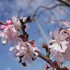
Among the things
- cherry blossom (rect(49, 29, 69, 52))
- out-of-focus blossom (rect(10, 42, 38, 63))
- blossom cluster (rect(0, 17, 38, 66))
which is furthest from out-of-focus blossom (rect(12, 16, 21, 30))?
cherry blossom (rect(49, 29, 69, 52))

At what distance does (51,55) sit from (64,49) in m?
0.10

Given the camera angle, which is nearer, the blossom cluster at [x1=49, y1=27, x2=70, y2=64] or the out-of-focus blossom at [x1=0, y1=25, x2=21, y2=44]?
the blossom cluster at [x1=49, y1=27, x2=70, y2=64]

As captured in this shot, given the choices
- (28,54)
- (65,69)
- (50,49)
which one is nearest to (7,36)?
(28,54)

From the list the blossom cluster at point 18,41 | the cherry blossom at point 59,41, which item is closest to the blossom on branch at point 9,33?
the blossom cluster at point 18,41

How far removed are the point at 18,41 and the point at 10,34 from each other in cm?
14

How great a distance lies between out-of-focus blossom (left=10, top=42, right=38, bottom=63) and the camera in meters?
1.23

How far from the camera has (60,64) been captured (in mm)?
1182

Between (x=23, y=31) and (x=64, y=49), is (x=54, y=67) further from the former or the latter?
(x=23, y=31)

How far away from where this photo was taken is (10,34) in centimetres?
139

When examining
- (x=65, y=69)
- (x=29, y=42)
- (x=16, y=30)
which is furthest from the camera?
(x=16, y=30)

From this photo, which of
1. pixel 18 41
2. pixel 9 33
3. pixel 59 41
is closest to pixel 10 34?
pixel 9 33

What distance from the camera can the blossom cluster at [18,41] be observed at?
1.22 metres

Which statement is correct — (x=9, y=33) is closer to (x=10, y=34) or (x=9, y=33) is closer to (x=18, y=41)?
(x=10, y=34)

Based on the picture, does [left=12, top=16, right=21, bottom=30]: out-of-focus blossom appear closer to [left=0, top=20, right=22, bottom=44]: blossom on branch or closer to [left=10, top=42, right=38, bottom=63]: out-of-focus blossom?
[left=0, top=20, right=22, bottom=44]: blossom on branch
